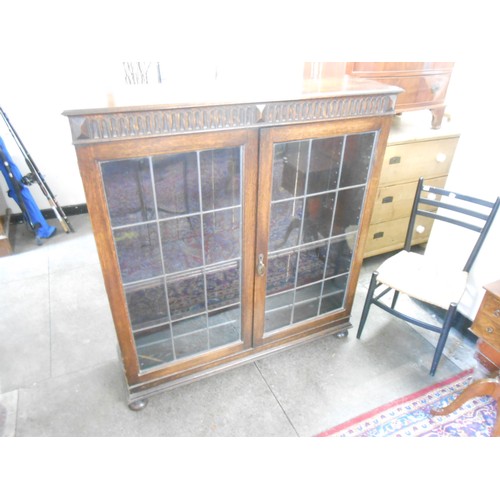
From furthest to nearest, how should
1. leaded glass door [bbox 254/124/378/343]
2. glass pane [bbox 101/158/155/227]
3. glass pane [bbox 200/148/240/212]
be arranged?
1. leaded glass door [bbox 254/124/378/343]
2. glass pane [bbox 200/148/240/212]
3. glass pane [bbox 101/158/155/227]

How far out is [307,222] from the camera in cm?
175

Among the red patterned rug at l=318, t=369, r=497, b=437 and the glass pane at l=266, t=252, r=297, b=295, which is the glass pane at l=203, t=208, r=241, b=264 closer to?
the glass pane at l=266, t=252, r=297, b=295

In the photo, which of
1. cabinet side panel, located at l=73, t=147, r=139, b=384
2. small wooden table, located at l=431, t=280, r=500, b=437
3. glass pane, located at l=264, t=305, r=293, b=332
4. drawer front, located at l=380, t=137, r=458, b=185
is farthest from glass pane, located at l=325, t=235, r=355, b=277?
cabinet side panel, located at l=73, t=147, r=139, b=384

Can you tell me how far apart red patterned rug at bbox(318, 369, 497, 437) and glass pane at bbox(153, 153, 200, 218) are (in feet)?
3.90

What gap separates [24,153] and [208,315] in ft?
7.24

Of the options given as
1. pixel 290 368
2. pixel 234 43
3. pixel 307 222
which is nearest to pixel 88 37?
pixel 234 43

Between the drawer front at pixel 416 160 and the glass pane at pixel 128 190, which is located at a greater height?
the glass pane at pixel 128 190

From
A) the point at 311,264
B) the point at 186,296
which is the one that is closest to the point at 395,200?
the point at 311,264

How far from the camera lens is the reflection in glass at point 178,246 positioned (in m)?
1.33

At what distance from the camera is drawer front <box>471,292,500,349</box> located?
159 cm

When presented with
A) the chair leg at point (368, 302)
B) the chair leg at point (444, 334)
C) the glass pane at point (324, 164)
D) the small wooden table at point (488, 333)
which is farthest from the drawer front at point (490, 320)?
the glass pane at point (324, 164)

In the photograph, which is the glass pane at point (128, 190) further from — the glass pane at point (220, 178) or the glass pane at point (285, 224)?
the glass pane at point (285, 224)

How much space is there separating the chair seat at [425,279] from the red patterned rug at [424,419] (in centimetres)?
48

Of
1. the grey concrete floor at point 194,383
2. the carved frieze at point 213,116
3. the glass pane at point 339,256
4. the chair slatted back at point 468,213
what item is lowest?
the grey concrete floor at point 194,383
